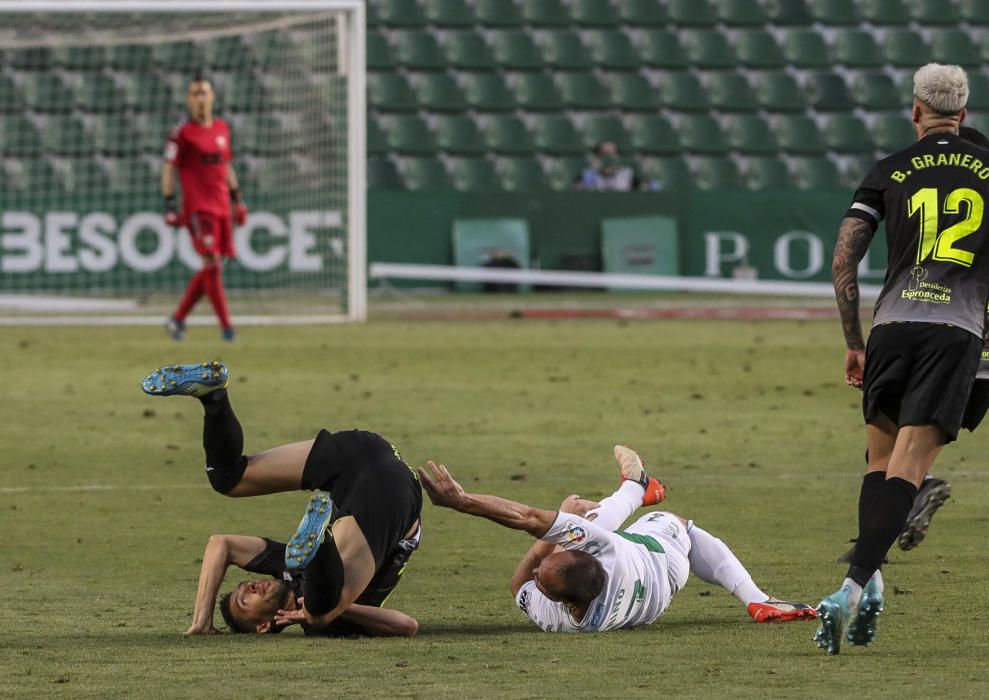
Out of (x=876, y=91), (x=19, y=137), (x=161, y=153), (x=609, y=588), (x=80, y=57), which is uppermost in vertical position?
(x=80, y=57)

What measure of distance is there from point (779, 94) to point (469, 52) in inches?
174

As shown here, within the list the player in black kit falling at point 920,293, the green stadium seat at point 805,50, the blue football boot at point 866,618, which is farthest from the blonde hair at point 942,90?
the green stadium seat at point 805,50

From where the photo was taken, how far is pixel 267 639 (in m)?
6.35

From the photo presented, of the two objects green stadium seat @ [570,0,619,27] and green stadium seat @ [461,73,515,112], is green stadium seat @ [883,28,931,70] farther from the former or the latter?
green stadium seat @ [461,73,515,112]

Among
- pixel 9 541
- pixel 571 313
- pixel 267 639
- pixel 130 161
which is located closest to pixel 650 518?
pixel 267 639

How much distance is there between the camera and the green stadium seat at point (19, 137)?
2467 cm

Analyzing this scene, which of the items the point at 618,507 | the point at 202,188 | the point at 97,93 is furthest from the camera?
the point at 97,93

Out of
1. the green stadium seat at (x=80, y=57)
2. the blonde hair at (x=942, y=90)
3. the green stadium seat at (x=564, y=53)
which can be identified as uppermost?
the green stadium seat at (x=564, y=53)

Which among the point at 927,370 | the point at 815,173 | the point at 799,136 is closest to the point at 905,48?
the point at 799,136

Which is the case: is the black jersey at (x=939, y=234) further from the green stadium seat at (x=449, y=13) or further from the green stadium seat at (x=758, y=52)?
the green stadium seat at (x=758, y=52)

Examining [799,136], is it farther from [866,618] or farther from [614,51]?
[866,618]

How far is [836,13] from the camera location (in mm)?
26922

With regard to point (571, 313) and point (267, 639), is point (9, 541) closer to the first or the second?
point (267, 639)

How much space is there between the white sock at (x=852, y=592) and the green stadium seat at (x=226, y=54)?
20163 mm
